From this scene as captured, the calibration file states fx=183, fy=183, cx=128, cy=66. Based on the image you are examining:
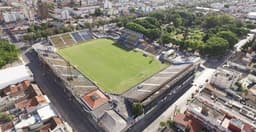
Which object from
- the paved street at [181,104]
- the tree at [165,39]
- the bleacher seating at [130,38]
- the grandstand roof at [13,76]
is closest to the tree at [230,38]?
the paved street at [181,104]

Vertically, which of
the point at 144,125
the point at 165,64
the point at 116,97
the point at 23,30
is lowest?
the point at 144,125

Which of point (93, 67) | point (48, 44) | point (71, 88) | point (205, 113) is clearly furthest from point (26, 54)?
point (205, 113)

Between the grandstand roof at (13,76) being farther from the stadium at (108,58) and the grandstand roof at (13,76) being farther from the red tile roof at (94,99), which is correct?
the red tile roof at (94,99)

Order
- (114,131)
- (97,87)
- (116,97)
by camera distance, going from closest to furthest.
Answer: (114,131) → (116,97) → (97,87)

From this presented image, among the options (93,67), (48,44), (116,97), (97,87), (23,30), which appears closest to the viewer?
(116,97)

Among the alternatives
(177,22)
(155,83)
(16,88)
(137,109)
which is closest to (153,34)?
(177,22)

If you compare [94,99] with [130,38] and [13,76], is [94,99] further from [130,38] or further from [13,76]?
[130,38]

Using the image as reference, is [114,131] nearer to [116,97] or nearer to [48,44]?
[116,97]

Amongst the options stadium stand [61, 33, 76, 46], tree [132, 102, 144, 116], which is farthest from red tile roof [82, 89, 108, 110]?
stadium stand [61, 33, 76, 46]
